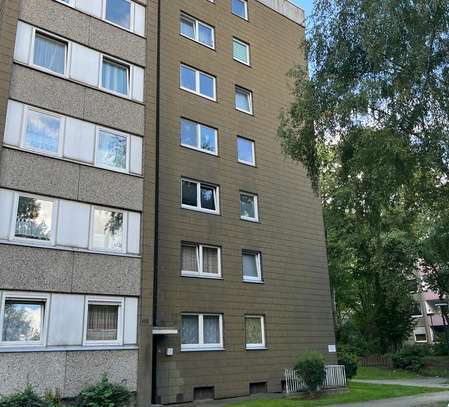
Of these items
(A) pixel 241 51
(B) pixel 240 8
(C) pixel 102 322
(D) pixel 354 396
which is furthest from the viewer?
(B) pixel 240 8

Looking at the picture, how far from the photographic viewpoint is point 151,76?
1738cm

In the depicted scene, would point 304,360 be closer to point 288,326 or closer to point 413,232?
point 288,326

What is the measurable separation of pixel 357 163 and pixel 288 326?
30.2ft

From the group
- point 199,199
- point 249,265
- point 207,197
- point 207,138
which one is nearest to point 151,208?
point 199,199

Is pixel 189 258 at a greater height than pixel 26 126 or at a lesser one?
lesser

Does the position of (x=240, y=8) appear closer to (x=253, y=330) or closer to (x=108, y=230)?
(x=108, y=230)

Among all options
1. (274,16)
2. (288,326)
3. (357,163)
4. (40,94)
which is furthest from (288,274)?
(274,16)

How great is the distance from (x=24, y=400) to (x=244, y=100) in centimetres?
1617

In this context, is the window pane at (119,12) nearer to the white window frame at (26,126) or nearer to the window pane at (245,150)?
the white window frame at (26,126)

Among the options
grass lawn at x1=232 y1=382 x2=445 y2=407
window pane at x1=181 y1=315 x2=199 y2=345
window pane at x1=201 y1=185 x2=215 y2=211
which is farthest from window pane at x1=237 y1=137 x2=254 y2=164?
grass lawn at x1=232 y1=382 x2=445 y2=407

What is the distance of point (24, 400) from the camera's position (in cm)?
1111

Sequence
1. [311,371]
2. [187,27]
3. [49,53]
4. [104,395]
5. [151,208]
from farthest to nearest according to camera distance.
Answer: [187,27]
[311,371]
[151,208]
[49,53]
[104,395]

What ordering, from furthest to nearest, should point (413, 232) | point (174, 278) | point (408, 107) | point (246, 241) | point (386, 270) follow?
1. point (386, 270)
2. point (413, 232)
3. point (246, 241)
4. point (174, 278)
5. point (408, 107)

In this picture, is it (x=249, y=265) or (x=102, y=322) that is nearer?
(x=102, y=322)
